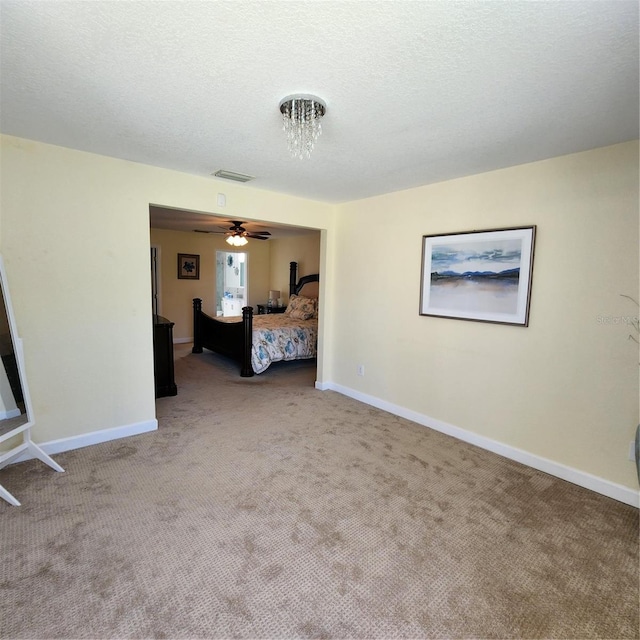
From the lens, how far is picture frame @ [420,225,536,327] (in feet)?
9.00

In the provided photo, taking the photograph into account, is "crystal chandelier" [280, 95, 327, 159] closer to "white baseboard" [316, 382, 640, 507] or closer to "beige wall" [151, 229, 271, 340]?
"white baseboard" [316, 382, 640, 507]

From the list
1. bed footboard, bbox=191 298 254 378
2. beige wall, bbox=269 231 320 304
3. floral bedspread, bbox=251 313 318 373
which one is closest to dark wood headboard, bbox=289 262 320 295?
beige wall, bbox=269 231 320 304

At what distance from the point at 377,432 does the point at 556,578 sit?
173 centimetres

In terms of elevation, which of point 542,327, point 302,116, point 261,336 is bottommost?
point 261,336

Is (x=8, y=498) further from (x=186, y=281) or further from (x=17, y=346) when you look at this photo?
(x=186, y=281)

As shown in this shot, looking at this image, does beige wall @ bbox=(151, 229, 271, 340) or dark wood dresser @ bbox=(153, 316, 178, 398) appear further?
beige wall @ bbox=(151, 229, 271, 340)

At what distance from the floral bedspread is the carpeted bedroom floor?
2035 millimetres

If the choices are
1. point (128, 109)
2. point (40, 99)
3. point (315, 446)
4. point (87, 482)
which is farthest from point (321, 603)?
point (40, 99)

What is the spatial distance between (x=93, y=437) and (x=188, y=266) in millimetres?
4830

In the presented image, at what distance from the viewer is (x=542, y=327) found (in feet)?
8.72

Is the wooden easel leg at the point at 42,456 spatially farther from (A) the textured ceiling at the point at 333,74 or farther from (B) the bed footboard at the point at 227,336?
(B) the bed footboard at the point at 227,336

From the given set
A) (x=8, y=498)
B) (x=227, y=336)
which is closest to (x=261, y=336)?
(x=227, y=336)

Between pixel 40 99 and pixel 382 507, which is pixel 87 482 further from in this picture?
pixel 40 99

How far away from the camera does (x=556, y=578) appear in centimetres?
172
